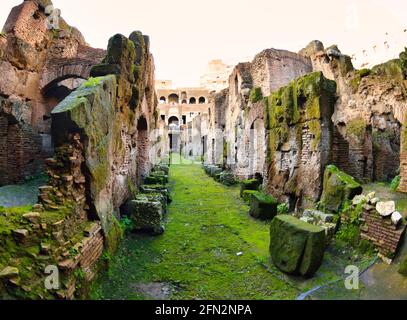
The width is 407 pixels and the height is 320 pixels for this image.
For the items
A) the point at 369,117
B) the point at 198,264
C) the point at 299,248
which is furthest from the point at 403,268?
the point at 369,117

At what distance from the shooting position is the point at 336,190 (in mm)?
5145

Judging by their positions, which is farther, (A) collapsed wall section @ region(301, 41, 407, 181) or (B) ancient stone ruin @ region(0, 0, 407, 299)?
(A) collapsed wall section @ region(301, 41, 407, 181)

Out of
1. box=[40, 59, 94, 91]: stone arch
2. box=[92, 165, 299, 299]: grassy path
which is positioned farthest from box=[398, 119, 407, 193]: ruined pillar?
box=[40, 59, 94, 91]: stone arch

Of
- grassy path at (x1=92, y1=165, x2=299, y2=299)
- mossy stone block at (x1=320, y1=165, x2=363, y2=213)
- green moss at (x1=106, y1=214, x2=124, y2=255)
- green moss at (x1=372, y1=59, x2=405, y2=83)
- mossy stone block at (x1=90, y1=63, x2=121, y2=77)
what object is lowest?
grassy path at (x1=92, y1=165, x2=299, y2=299)

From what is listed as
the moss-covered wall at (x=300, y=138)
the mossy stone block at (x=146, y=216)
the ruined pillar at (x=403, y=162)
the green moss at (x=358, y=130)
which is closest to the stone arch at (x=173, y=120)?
the moss-covered wall at (x=300, y=138)

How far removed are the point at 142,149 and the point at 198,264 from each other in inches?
237

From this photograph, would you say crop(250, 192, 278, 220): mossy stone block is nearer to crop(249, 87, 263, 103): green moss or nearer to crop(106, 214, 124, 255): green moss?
crop(106, 214, 124, 255): green moss

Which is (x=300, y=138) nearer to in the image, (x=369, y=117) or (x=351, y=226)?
(x=351, y=226)

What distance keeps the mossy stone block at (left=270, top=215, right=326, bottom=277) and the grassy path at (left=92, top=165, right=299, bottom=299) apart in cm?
23

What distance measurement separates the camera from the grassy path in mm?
3564

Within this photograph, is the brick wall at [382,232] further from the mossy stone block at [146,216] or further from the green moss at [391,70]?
the green moss at [391,70]

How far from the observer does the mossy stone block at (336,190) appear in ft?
16.2

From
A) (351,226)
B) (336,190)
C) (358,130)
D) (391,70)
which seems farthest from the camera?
(391,70)

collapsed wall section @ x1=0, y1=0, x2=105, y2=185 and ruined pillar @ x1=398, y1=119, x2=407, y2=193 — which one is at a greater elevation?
collapsed wall section @ x1=0, y1=0, x2=105, y2=185
